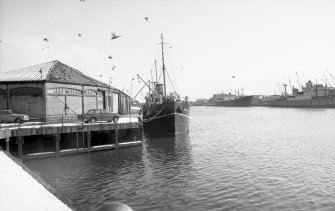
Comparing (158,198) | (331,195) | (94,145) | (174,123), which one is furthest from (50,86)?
(331,195)

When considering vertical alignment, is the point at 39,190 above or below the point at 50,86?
below

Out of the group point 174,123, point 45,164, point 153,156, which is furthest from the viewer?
point 174,123

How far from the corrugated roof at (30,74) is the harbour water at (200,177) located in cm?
1200

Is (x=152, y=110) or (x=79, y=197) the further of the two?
(x=152, y=110)

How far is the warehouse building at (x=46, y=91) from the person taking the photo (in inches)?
1228

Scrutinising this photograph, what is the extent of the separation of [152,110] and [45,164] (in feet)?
75.9

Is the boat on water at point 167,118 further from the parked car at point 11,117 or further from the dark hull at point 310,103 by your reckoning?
the dark hull at point 310,103

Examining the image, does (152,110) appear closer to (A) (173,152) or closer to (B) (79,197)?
(A) (173,152)

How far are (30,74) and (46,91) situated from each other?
4460mm

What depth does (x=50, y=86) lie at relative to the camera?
31.7 metres

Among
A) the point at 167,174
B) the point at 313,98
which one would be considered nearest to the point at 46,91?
the point at 167,174

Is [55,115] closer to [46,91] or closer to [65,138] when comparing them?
[46,91]

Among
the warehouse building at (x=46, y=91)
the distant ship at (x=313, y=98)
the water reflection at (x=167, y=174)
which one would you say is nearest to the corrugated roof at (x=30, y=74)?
A: the warehouse building at (x=46, y=91)

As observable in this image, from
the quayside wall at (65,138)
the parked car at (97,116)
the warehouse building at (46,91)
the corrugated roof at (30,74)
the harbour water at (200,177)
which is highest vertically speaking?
the corrugated roof at (30,74)
